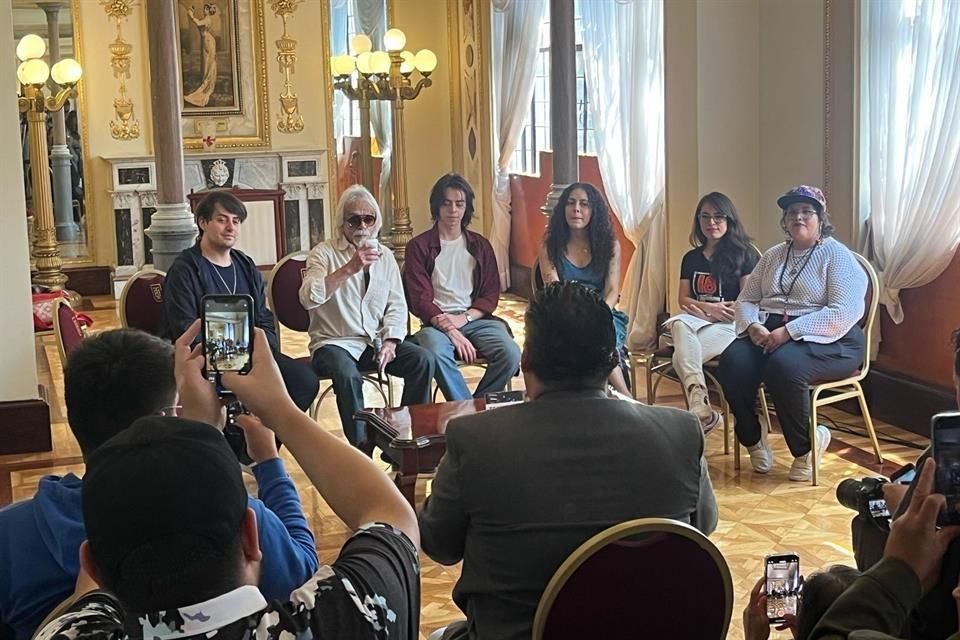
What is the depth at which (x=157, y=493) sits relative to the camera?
142cm

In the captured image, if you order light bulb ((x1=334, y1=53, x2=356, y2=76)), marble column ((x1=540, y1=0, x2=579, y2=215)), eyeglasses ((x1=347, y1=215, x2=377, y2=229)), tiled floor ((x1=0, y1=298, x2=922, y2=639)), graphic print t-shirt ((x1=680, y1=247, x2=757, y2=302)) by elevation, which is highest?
light bulb ((x1=334, y1=53, x2=356, y2=76))

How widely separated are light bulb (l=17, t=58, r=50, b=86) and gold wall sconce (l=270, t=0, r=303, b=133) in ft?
Answer: 8.63

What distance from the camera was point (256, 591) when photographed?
1.47 m

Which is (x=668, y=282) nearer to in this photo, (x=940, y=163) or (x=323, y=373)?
(x=940, y=163)

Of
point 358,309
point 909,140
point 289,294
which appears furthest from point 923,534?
point 909,140

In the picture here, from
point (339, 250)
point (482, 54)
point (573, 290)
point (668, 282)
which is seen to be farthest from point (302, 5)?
point (573, 290)

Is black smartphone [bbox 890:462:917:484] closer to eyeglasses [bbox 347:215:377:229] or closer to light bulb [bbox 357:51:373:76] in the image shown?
eyeglasses [bbox 347:215:377:229]

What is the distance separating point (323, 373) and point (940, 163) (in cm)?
277

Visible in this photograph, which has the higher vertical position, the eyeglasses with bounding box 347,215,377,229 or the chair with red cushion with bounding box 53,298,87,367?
the eyeglasses with bounding box 347,215,377,229

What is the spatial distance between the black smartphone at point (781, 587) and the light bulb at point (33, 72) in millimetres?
8535

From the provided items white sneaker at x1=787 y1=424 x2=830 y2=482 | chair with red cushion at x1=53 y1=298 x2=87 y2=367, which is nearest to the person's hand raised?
white sneaker at x1=787 y1=424 x2=830 y2=482

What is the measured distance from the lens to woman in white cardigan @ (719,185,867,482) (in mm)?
5281

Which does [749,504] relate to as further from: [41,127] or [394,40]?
[41,127]

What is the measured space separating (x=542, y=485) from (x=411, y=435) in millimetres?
2144
